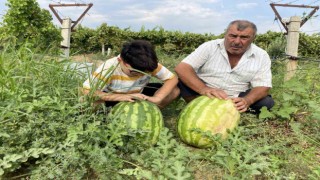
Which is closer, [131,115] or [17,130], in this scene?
[17,130]

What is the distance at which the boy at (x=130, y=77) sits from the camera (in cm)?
302

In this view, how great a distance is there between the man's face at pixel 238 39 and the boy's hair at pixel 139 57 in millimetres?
925

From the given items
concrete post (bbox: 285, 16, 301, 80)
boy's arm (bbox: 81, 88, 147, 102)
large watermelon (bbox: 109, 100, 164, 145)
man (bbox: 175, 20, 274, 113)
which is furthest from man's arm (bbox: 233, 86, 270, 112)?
concrete post (bbox: 285, 16, 301, 80)

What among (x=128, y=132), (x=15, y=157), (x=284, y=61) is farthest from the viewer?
(x=284, y=61)

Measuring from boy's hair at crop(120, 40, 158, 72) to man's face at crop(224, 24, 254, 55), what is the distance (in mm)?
925

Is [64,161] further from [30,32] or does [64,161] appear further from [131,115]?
[30,32]

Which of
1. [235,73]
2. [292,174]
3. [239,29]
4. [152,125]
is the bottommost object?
[292,174]

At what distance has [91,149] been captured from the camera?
231 cm

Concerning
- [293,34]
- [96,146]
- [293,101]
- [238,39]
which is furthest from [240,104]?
[293,34]

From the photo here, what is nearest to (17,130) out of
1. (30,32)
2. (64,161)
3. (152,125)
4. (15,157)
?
(15,157)

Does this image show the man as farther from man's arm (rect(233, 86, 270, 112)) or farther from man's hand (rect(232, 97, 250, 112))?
man's hand (rect(232, 97, 250, 112))

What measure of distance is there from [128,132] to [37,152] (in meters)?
0.65

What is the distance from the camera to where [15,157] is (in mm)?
2160

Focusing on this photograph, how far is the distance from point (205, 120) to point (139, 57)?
0.82 meters
